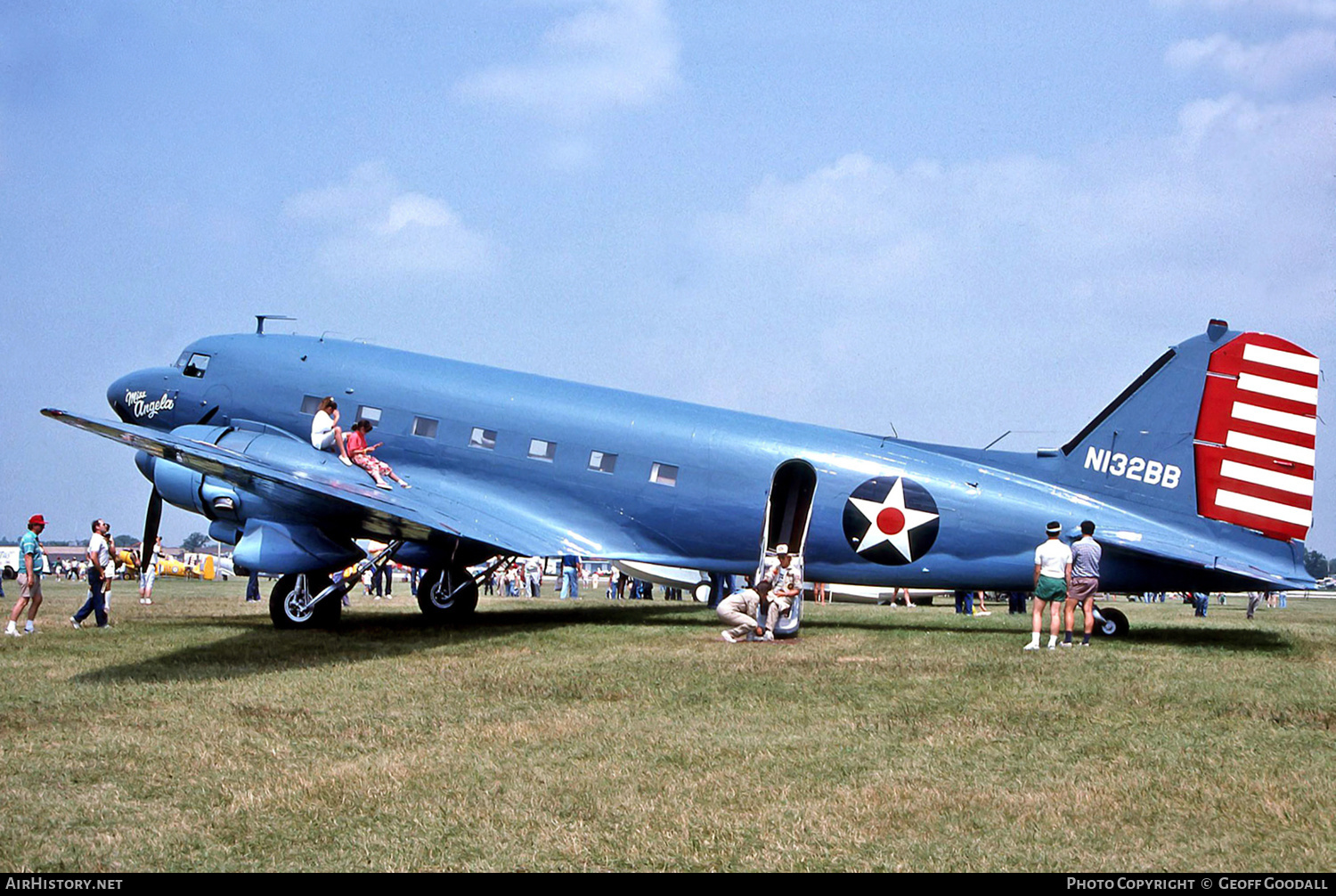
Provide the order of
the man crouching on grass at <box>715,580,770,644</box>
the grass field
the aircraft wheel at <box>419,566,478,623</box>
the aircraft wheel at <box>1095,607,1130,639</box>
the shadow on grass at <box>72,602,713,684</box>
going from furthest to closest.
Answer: the aircraft wheel at <box>419,566,478,623</box>, the aircraft wheel at <box>1095,607,1130,639</box>, the man crouching on grass at <box>715,580,770,644</box>, the shadow on grass at <box>72,602,713,684</box>, the grass field

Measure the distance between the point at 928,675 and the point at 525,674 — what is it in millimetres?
4644

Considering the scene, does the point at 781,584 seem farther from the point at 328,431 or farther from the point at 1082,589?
the point at 328,431

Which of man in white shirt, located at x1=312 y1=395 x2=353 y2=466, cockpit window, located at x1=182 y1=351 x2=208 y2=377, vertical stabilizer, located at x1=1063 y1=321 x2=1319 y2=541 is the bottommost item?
man in white shirt, located at x1=312 y1=395 x2=353 y2=466

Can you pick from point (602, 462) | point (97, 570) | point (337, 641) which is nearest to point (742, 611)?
point (602, 462)

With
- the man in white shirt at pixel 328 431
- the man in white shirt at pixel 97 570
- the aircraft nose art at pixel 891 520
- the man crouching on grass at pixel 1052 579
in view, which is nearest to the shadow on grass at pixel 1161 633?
the aircraft nose art at pixel 891 520

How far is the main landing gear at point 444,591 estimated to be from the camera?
21.5m

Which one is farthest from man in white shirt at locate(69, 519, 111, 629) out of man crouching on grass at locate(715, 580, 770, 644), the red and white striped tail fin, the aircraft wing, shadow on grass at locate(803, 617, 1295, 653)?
the red and white striped tail fin

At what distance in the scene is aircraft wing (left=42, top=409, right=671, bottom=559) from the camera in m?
15.6

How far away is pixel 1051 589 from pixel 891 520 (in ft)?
9.96

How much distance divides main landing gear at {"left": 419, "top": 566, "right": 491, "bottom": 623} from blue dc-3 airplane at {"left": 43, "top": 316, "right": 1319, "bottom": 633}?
52 millimetres

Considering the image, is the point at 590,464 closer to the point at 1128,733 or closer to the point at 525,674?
the point at 525,674

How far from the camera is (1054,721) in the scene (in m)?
10.4

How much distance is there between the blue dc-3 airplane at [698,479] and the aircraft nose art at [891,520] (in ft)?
0.11

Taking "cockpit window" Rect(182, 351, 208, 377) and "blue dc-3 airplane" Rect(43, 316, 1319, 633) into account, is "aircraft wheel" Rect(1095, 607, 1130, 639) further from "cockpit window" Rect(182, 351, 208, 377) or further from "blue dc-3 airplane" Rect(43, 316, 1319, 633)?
"cockpit window" Rect(182, 351, 208, 377)
